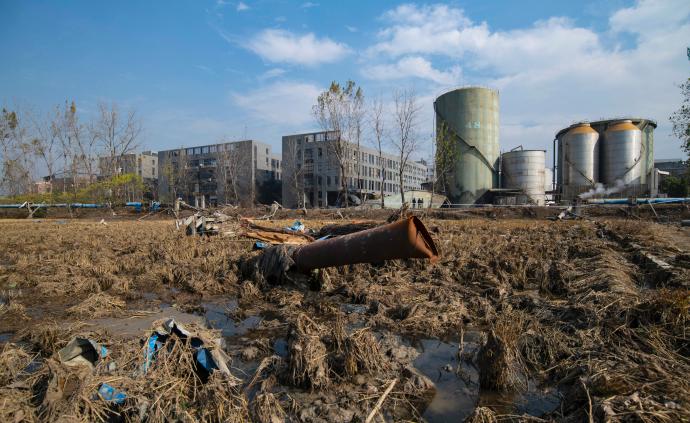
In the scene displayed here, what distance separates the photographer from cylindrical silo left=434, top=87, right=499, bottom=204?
40.7m

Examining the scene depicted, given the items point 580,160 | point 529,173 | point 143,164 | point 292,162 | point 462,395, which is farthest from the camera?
point 143,164

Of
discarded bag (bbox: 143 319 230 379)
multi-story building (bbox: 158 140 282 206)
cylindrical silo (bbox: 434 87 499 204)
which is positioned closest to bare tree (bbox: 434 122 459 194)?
cylindrical silo (bbox: 434 87 499 204)

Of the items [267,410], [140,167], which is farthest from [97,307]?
[140,167]

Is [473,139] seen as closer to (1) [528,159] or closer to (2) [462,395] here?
(1) [528,159]

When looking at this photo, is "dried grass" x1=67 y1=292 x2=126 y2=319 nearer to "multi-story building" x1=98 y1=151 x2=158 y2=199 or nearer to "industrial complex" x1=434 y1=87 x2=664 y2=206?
"industrial complex" x1=434 y1=87 x2=664 y2=206

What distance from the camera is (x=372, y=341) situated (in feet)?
12.0

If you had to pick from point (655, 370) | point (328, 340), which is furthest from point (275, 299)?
point (655, 370)

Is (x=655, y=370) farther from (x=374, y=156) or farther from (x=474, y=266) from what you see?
(x=374, y=156)

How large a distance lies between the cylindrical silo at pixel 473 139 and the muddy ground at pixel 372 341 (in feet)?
113

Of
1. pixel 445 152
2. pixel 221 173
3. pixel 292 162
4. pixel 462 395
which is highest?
pixel 292 162

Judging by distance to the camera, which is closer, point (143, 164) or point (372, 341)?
point (372, 341)

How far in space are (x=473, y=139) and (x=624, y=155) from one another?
16.6 metres

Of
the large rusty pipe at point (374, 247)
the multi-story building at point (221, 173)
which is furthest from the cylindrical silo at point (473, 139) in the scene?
the multi-story building at point (221, 173)

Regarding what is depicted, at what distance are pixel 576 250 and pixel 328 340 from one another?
8005 mm
